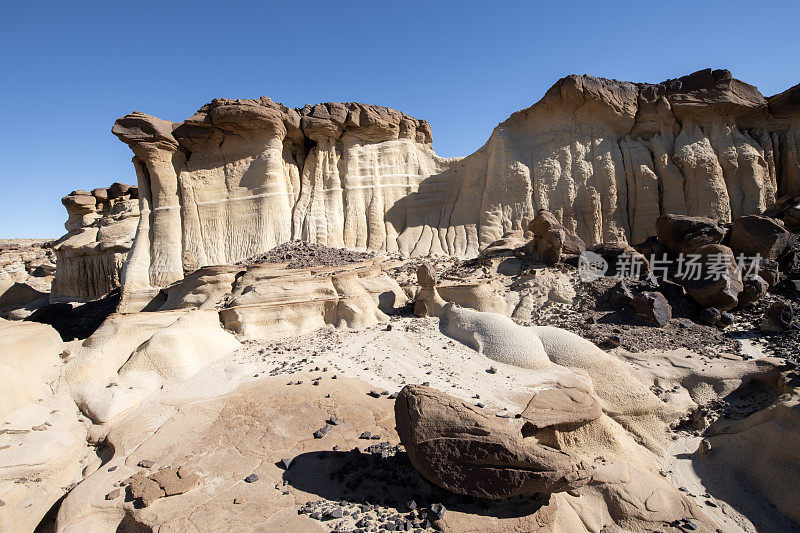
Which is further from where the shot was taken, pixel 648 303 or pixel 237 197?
pixel 237 197

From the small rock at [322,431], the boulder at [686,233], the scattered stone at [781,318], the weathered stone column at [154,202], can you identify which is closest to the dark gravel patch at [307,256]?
the weathered stone column at [154,202]

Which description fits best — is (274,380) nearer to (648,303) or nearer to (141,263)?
(648,303)

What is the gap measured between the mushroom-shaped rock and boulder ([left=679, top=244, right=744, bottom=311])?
23.7ft

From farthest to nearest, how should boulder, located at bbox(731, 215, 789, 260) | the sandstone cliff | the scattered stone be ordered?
the sandstone cliff
boulder, located at bbox(731, 215, 789, 260)
the scattered stone

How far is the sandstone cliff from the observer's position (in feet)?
49.5

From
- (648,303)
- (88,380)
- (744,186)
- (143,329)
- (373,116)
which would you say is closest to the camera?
(88,380)

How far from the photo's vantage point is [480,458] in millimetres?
3773

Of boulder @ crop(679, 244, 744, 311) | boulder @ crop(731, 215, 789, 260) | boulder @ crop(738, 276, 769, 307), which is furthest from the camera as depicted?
boulder @ crop(731, 215, 789, 260)

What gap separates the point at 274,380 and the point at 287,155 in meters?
13.2

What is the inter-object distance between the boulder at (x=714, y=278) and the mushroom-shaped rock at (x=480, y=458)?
7.22 meters

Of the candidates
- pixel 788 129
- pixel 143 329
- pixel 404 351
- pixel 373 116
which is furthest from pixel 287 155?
pixel 788 129

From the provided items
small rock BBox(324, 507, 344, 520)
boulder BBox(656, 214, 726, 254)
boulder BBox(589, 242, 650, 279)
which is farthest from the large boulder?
small rock BBox(324, 507, 344, 520)

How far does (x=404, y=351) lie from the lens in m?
7.61

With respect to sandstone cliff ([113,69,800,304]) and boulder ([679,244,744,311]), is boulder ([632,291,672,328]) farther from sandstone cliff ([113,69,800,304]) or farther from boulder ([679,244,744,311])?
sandstone cliff ([113,69,800,304])
